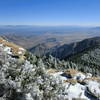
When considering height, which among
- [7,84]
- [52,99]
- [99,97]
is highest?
[7,84]

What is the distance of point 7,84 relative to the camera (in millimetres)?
22078

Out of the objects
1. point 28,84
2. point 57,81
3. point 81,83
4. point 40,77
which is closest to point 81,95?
point 81,83

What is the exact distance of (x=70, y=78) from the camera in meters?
38.5

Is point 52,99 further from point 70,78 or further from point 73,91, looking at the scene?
point 70,78

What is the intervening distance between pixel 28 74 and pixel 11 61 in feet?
11.2

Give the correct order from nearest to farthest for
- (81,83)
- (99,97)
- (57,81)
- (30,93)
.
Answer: (30,93)
(57,81)
(99,97)
(81,83)

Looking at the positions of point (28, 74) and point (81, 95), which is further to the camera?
point (81, 95)

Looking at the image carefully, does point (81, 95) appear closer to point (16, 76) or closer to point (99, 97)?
point (99, 97)

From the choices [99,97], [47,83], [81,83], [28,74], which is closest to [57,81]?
[47,83]

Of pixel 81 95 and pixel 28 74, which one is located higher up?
pixel 28 74

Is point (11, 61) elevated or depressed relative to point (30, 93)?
elevated

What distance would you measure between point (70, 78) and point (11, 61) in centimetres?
1514

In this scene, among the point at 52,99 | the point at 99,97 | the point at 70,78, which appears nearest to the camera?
the point at 52,99

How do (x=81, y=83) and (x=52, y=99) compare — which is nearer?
(x=52, y=99)
